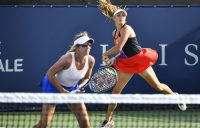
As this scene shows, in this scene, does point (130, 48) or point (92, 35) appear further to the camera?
point (92, 35)

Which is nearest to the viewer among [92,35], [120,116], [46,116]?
[46,116]

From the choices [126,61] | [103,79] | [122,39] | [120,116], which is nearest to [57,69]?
[103,79]

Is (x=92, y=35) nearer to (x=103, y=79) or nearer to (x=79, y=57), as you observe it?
(x=103, y=79)

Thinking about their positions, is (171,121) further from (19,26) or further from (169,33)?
(19,26)

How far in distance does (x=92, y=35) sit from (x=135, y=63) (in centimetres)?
190

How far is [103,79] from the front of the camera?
6.66m

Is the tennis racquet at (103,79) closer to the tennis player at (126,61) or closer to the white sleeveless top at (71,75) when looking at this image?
the tennis player at (126,61)

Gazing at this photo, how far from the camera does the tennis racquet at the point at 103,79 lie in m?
6.63

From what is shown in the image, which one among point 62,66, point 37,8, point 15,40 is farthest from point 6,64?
point 62,66

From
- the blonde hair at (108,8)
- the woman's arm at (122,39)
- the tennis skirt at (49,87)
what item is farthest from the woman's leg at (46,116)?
the blonde hair at (108,8)

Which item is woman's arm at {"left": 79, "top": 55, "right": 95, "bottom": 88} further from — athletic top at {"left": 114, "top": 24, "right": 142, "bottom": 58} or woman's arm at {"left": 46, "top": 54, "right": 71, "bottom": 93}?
athletic top at {"left": 114, "top": 24, "right": 142, "bottom": 58}

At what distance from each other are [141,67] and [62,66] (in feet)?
5.50

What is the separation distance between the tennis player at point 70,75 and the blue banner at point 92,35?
3085mm

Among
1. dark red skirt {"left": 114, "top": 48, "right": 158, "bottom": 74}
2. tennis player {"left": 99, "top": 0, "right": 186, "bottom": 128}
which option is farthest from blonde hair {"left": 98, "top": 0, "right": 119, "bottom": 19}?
dark red skirt {"left": 114, "top": 48, "right": 158, "bottom": 74}
